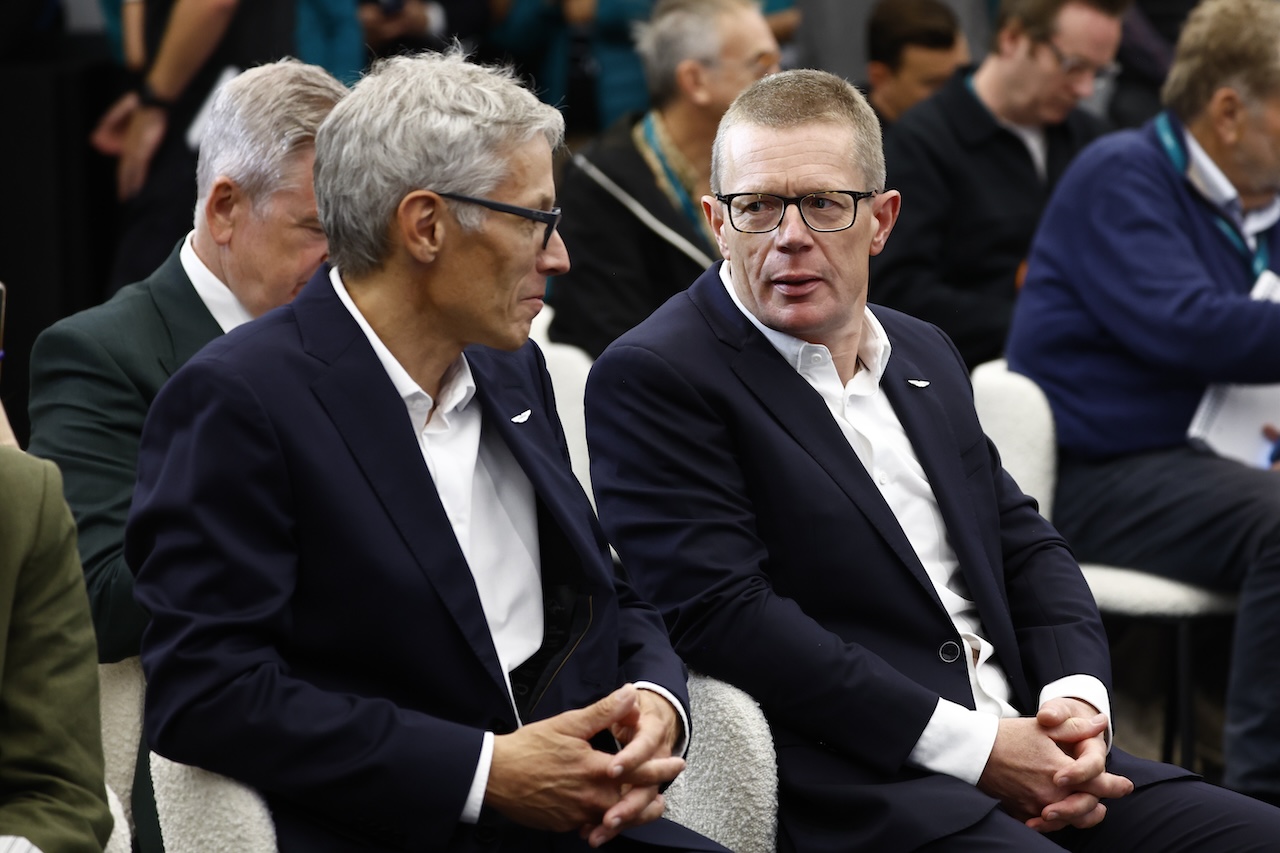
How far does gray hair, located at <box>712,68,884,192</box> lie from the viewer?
8.31ft

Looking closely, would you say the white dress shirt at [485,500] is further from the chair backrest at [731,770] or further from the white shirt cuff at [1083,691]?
the white shirt cuff at [1083,691]

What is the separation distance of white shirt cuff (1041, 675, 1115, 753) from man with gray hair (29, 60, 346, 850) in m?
1.35

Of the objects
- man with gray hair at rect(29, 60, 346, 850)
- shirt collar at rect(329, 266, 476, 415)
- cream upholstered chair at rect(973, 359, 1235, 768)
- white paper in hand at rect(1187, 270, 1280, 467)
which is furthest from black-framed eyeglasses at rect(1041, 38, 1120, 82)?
shirt collar at rect(329, 266, 476, 415)

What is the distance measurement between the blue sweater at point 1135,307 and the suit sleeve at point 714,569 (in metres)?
1.68

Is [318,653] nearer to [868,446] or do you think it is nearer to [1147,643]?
[868,446]

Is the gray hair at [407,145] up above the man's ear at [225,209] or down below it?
above

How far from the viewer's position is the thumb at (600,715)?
203 centimetres

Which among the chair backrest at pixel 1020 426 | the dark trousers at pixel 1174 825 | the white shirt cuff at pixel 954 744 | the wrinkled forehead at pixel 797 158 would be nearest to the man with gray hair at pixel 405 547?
the white shirt cuff at pixel 954 744

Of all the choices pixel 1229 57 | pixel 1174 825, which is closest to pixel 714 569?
pixel 1174 825

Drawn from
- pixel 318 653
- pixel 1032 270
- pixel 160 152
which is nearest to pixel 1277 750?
pixel 1032 270

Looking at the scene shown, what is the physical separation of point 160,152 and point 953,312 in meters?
2.27

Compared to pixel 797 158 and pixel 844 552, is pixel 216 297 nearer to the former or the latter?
pixel 797 158

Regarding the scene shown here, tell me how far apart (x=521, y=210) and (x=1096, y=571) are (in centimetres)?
212

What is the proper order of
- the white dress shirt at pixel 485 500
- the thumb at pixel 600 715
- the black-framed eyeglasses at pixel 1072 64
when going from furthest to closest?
the black-framed eyeglasses at pixel 1072 64
the white dress shirt at pixel 485 500
the thumb at pixel 600 715
